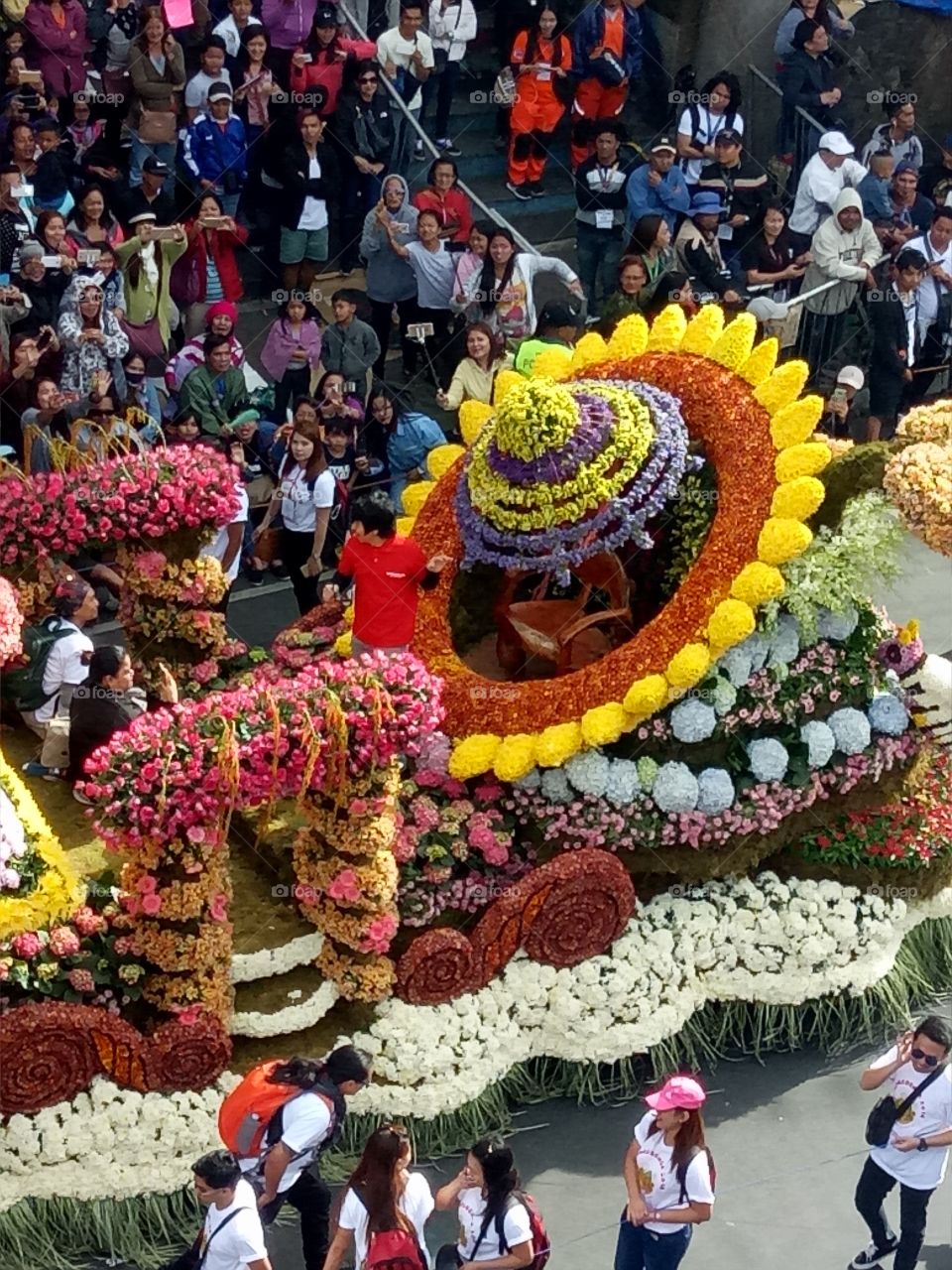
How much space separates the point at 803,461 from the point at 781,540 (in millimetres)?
494

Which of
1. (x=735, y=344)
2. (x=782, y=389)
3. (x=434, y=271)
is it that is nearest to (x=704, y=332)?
(x=735, y=344)

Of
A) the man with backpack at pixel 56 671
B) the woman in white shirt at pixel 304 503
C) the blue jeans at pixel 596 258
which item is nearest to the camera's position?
the man with backpack at pixel 56 671

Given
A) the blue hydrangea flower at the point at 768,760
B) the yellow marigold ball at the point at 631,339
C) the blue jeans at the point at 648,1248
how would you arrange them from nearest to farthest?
the blue jeans at the point at 648,1248
the blue hydrangea flower at the point at 768,760
the yellow marigold ball at the point at 631,339

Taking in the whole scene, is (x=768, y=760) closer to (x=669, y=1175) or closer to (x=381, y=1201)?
(x=669, y=1175)

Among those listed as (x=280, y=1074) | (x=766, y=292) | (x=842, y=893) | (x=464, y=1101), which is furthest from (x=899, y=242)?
(x=280, y=1074)

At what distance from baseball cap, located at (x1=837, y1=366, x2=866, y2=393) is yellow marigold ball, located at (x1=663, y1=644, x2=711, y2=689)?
197 inches

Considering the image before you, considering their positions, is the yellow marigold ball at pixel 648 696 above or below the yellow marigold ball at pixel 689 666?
below

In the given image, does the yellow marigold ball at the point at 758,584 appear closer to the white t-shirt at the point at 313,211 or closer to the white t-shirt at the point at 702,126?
the white t-shirt at the point at 313,211

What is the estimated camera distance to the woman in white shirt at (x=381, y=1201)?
8453mm

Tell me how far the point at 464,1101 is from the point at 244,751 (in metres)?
2.18

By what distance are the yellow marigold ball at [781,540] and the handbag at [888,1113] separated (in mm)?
2622

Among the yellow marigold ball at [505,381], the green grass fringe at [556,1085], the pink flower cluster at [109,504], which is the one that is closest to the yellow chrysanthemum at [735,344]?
the yellow marigold ball at [505,381]

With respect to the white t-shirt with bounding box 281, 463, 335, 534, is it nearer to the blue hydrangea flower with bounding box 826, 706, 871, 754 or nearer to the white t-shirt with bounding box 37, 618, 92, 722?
the white t-shirt with bounding box 37, 618, 92, 722

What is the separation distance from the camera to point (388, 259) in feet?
51.5
